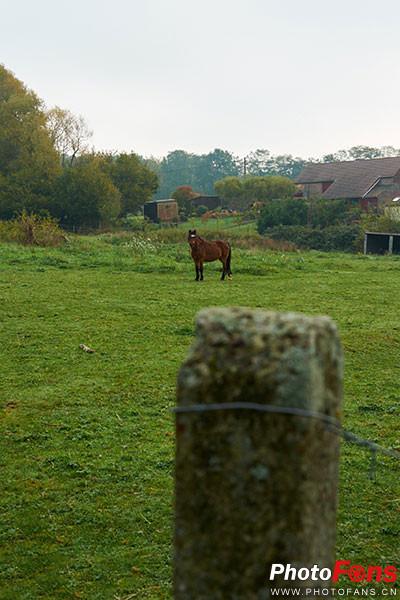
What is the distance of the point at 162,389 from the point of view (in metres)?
8.11

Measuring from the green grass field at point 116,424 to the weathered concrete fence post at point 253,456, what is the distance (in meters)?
2.88

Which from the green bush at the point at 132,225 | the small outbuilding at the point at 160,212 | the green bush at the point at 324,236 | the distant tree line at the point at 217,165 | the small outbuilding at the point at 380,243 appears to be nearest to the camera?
the small outbuilding at the point at 380,243

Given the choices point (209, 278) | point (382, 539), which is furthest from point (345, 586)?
point (209, 278)

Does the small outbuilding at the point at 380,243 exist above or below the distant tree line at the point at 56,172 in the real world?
below

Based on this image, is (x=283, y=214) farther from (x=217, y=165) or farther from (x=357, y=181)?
(x=217, y=165)

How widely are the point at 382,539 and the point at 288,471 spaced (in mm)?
3739

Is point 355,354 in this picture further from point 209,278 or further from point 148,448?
point 209,278

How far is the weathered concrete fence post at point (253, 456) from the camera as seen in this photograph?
1.41 m

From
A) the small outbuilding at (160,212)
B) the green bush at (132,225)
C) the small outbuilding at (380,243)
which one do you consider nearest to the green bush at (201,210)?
the small outbuilding at (160,212)

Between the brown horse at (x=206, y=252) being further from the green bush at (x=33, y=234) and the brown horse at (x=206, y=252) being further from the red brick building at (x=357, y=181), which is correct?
the red brick building at (x=357, y=181)

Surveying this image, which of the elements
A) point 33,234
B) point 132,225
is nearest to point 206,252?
point 33,234

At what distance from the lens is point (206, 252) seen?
58.3ft

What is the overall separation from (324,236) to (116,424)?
3064cm

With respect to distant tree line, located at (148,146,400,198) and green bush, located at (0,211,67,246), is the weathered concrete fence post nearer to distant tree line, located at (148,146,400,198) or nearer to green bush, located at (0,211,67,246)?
green bush, located at (0,211,67,246)
